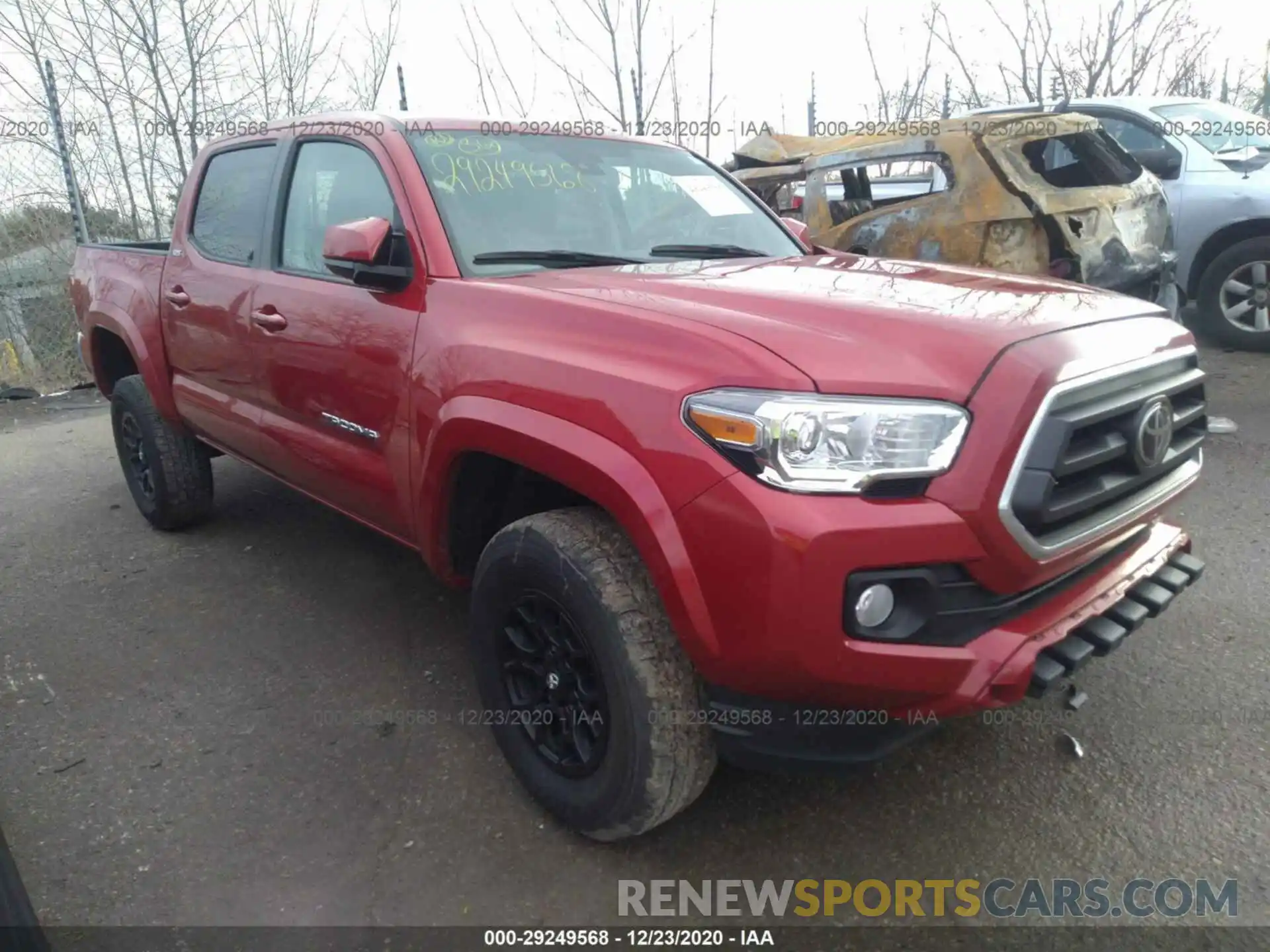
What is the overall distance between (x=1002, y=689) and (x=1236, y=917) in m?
0.82

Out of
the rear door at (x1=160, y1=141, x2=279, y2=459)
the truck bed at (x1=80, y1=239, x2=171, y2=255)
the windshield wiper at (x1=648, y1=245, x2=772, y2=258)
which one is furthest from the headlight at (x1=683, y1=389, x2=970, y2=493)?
the truck bed at (x1=80, y1=239, x2=171, y2=255)

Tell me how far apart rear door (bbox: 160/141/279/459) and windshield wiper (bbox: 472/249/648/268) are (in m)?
1.20

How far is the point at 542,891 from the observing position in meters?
2.16

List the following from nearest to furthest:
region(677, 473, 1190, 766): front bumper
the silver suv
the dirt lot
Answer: region(677, 473, 1190, 766): front bumper < the dirt lot < the silver suv

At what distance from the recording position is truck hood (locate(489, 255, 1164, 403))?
1.81 meters

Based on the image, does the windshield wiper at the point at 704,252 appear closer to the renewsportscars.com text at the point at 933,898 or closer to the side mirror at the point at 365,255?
the side mirror at the point at 365,255

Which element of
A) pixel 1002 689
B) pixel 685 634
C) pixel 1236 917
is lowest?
pixel 1236 917

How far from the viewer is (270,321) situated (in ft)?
10.4

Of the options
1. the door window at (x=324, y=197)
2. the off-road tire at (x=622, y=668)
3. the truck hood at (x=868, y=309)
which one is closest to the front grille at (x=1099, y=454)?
the truck hood at (x=868, y=309)

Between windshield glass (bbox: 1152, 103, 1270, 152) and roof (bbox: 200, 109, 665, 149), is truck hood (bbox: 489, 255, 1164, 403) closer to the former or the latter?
roof (bbox: 200, 109, 665, 149)

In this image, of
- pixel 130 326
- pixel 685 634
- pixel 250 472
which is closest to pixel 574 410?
pixel 685 634

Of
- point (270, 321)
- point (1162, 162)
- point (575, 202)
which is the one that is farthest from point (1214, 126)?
point (270, 321)

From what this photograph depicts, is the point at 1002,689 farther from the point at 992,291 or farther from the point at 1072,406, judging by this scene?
the point at 992,291

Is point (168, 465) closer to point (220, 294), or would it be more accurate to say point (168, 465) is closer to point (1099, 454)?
point (220, 294)
